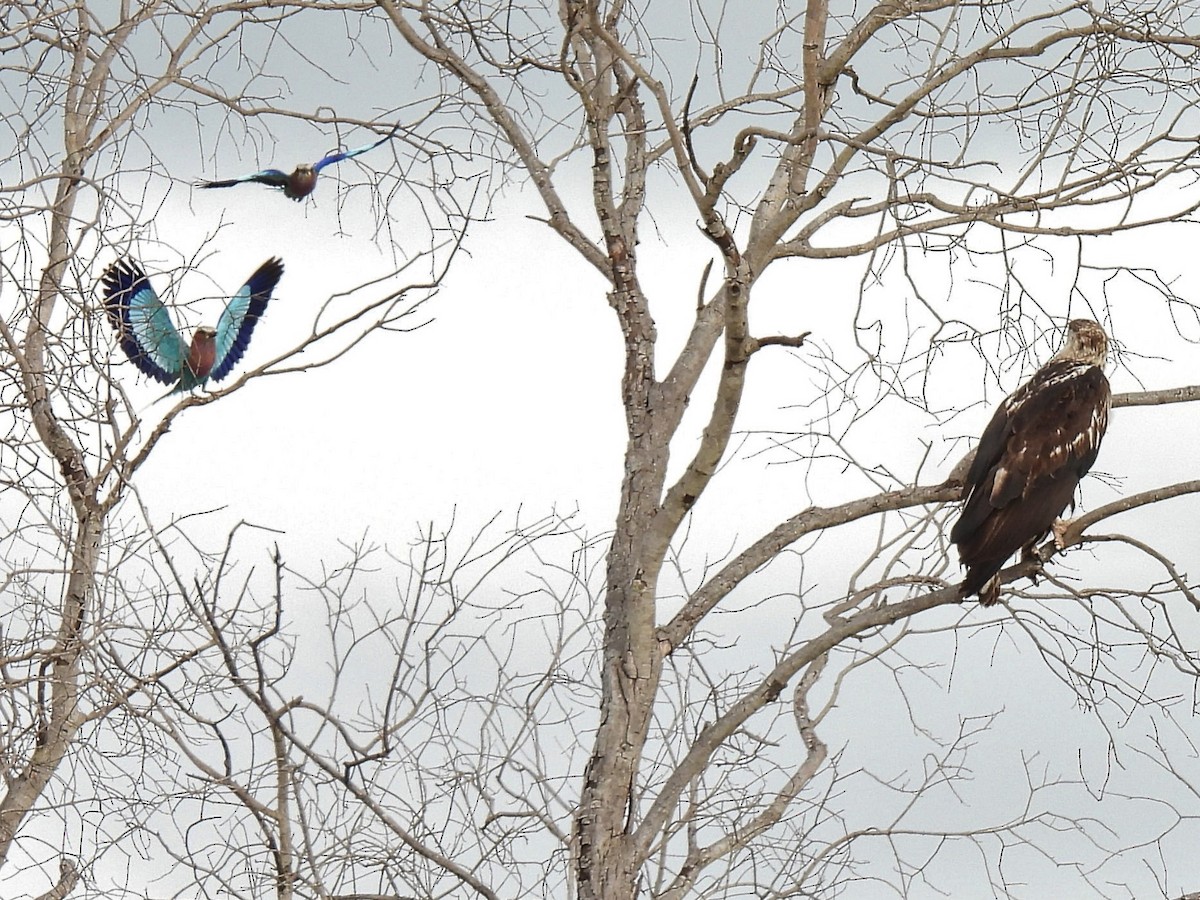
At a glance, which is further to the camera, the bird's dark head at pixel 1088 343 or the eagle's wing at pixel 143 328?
the bird's dark head at pixel 1088 343

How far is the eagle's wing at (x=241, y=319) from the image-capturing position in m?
6.84

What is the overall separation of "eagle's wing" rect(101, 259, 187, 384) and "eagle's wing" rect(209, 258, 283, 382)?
304mm

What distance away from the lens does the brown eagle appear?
5215 millimetres

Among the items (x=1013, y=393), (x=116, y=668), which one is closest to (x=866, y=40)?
(x=1013, y=393)

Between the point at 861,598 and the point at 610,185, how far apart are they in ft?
6.03

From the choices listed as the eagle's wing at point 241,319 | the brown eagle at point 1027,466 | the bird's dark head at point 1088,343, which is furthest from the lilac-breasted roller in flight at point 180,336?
the bird's dark head at point 1088,343

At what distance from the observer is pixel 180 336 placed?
483cm

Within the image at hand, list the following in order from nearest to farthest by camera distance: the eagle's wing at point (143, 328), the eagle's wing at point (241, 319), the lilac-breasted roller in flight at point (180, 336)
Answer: the eagle's wing at point (143, 328)
the lilac-breasted roller in flight at point (180, 336)
the eagle's wing at point (241, 319)

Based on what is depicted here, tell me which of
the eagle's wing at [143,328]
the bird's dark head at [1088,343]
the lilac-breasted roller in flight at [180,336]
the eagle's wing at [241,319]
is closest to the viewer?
the eagle's wing at [143,328]

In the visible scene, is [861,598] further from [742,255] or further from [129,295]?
[129,295]

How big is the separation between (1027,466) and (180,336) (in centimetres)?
305

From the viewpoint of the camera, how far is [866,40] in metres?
5.04

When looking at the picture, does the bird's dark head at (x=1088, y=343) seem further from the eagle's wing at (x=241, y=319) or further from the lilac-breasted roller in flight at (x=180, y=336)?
the eagle's wing at (x=241, y=319)

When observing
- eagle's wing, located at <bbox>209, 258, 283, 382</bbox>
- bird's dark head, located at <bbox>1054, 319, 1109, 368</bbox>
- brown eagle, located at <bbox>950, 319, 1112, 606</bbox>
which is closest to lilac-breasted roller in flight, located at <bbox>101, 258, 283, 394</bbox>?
eagle's wing, located at <bbox>209, 258, 283, 382</bbox>
